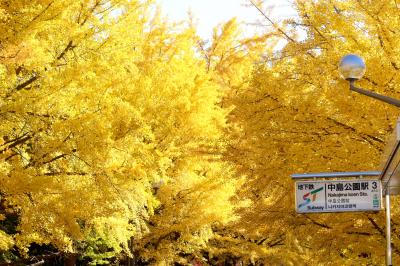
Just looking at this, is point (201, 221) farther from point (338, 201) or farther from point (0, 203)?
point (338, 201)

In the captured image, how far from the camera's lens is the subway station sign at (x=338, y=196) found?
6.98 metres

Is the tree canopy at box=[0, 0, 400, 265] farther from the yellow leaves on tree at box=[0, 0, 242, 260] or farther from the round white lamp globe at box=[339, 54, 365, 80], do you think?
the round white lamp globe at box=[339, 54, 365, 80]

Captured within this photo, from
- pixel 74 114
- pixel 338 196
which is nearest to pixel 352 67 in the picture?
pixel 338 196

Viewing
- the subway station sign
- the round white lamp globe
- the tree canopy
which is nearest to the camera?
the round white lamp globe

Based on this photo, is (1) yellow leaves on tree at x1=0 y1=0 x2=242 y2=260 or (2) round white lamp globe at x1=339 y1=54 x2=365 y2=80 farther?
(1) yellow leaves on tree at x1=0 y1=0 x2=242 y2=260

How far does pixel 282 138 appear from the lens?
859 centimetres

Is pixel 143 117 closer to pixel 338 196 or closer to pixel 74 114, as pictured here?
pixel 74 114

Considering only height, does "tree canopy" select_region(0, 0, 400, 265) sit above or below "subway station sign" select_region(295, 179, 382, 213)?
above

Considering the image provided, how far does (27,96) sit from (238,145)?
3.18 m

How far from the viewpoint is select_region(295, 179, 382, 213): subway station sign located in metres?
6.98

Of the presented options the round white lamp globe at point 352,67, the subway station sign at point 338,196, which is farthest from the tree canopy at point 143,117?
the round white lamp globe at point 352,67

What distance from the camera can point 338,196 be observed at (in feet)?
23.1

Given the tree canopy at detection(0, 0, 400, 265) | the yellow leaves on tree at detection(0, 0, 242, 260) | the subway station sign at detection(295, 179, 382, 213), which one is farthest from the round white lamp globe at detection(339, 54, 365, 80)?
the yellow leaves on tree at detection(0, 0, 242, 260)

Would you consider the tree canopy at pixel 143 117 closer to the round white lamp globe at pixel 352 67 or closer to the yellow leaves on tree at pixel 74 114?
the yellow leaves on tree at pixel 74 114
